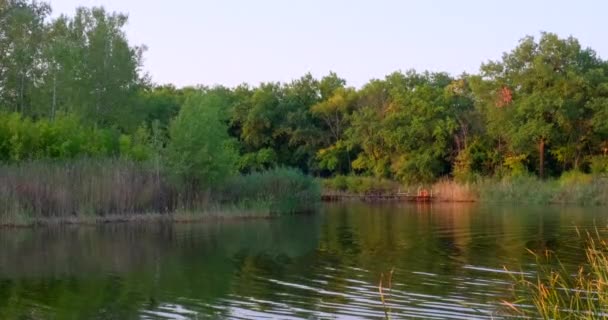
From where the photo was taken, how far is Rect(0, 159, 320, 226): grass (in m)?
28.5

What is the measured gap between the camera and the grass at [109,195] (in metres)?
28.5

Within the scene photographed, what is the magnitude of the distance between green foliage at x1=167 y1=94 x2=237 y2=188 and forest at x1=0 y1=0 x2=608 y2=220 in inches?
2.4

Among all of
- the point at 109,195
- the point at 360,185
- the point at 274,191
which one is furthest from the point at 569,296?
the point at 360,185

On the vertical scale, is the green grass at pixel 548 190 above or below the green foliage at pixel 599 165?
below

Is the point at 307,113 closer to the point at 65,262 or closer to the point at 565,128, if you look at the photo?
the point at 565,128

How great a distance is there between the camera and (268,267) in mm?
18391

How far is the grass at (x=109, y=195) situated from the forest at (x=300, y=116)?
708 millimetres

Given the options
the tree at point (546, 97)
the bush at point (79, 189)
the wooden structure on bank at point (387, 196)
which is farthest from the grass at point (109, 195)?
the tree at point (546, 97)

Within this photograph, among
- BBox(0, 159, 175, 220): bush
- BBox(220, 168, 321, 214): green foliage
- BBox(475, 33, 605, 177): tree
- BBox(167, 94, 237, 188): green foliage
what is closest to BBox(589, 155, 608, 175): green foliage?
BBox(475, 33, 605, 177): tree

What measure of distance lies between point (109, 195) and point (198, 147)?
5862 mm

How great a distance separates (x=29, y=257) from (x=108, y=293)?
5969 millimetres

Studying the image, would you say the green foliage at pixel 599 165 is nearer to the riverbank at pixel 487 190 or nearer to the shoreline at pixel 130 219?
the riverbank at pixel 487 190

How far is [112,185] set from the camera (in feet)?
99.9

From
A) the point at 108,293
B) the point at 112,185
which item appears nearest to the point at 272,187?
the point at 112,185
